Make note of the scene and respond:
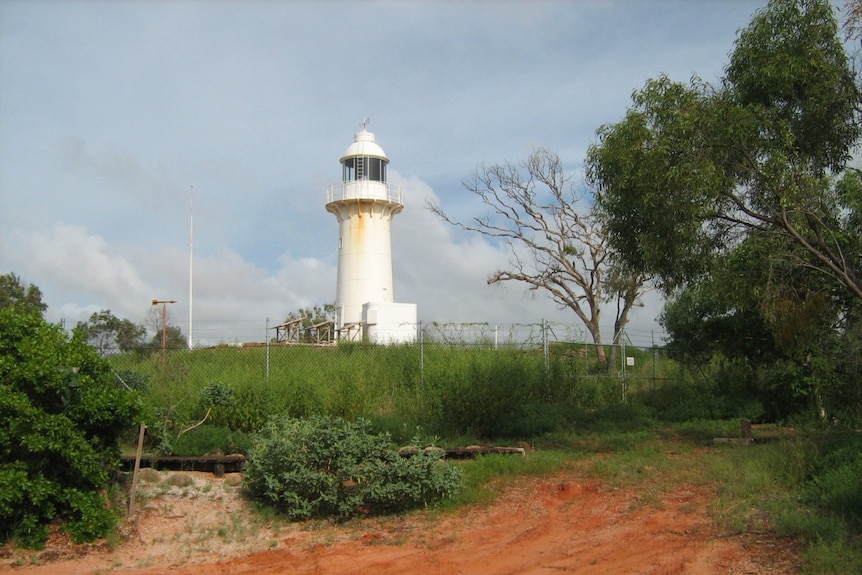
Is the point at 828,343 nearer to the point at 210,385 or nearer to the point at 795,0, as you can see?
the point at 795,0

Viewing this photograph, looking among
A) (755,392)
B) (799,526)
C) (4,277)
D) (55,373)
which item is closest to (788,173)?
(799,526)

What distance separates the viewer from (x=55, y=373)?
27.0 ft

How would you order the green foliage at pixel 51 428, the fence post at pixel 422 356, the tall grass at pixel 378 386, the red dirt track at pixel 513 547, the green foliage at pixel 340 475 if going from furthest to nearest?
1. the fence post at pixel 422 356
2. the tall grass at pixel 378 386
3. the green foliage at pixel 340 475
4. the green foliage at pixel 51 428
5. the red dirt track at pixel 513 547

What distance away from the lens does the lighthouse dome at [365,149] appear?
2683 centimetres

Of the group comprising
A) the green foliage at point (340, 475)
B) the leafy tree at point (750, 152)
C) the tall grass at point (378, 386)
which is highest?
the leafy tree at point (750, 152)

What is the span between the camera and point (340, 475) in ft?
30.8

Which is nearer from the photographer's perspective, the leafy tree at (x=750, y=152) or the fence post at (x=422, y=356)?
the leafy tree at (x=750, y=152)

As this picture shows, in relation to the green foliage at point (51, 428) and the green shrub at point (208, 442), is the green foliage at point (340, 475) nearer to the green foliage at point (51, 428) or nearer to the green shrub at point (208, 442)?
the green shrub at point (208, 442)

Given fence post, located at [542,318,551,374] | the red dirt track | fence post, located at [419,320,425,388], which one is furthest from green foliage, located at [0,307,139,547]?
fence post, located at [542,318,551,374]

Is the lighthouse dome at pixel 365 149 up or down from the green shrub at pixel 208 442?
up

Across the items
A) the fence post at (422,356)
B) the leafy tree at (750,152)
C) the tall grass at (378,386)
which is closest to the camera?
the leafy tree at (750,152)

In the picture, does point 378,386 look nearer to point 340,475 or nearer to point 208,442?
point 208,442

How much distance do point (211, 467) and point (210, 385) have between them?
2.31 m

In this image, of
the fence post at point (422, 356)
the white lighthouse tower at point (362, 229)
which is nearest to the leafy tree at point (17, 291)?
the white lighthouse tower at point (362, 229)
